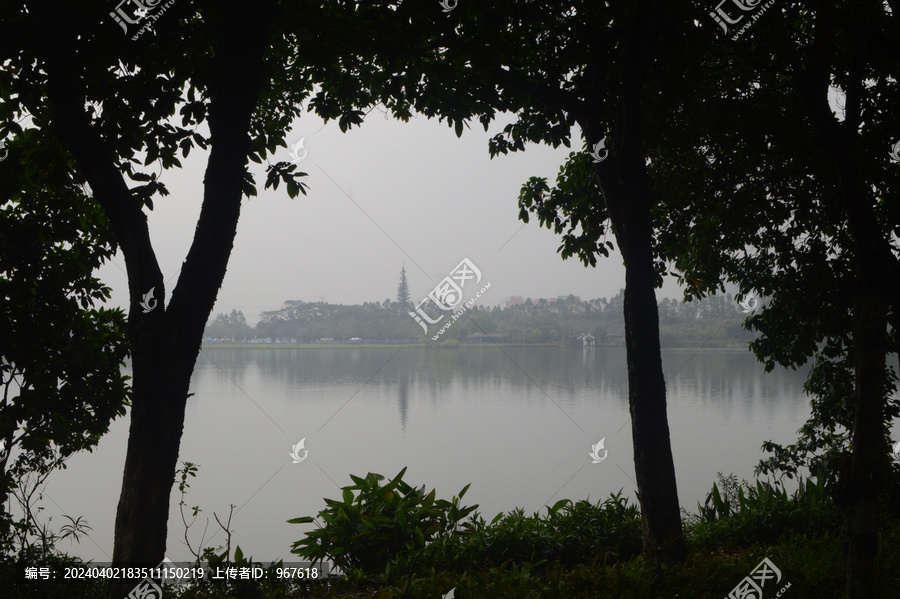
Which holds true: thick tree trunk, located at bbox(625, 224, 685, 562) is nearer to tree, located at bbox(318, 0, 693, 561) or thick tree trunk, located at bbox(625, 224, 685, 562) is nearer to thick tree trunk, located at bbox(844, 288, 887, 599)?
tree, located at bbox(318, 0, 693, 561)

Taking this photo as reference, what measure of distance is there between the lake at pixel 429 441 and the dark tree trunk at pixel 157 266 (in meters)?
3.14

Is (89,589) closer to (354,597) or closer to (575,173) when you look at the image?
(354,597)

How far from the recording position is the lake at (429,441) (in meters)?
6.51

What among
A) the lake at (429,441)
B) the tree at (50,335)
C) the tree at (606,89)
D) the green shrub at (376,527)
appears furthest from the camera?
the lake at (429,441)

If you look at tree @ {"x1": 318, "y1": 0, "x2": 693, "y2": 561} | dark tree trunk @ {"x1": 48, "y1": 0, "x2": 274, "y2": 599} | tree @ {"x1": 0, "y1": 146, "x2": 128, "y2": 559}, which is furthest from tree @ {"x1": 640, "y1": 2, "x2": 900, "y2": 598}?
tree @ {"x1": 0, "y1": 146, "x2": 128, "y2": 559}

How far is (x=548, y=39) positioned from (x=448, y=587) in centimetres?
325

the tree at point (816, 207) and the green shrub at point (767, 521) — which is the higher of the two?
the tree at point (816, 207)

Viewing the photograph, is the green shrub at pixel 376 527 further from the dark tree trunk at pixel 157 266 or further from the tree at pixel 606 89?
the dark tree trunk at pixel 157 266

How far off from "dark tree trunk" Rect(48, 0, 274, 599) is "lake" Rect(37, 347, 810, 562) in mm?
3139

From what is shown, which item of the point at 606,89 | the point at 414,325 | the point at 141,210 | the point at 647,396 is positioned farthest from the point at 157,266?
the point at 414,325

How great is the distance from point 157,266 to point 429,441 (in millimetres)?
6371

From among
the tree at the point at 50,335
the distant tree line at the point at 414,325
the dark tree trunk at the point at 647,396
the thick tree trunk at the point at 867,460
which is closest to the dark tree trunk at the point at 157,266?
the tree at the point at 50,335

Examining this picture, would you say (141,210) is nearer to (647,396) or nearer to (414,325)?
(647,396)

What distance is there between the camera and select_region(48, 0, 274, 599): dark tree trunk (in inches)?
92.4
